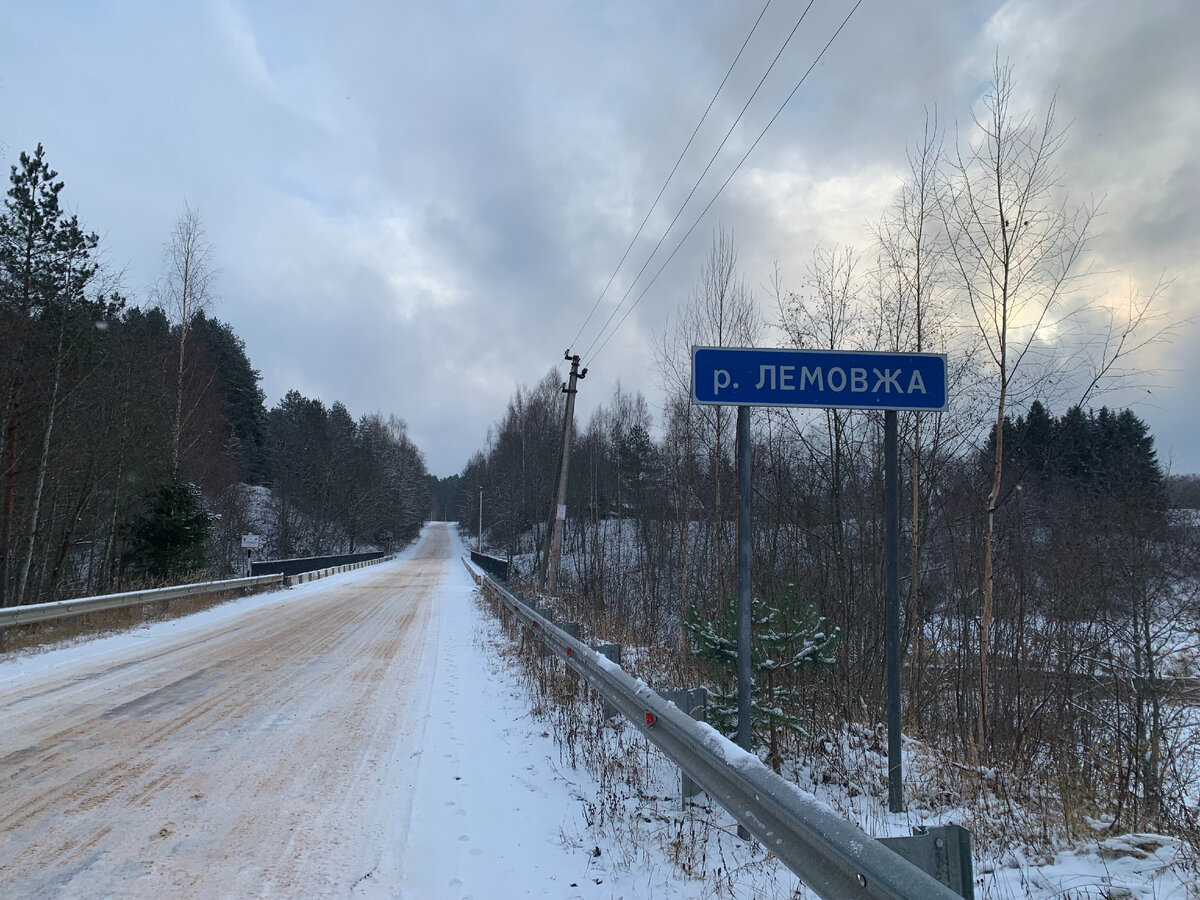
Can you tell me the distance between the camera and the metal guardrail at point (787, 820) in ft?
6.59

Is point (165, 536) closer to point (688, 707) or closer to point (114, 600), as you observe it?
point (114, 600)

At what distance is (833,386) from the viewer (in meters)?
4.39

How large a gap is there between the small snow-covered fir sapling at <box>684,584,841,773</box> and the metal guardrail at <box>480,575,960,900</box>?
4.37ft

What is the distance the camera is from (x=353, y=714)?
6922mm

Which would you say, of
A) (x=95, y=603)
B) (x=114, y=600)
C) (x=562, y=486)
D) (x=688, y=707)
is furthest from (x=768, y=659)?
(x=562, y=486)

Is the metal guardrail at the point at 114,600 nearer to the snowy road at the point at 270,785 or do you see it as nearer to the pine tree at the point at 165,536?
the snowy road at the point at 270,785

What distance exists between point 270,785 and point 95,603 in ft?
35.3

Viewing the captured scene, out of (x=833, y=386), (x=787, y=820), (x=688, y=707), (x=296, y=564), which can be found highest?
(x=833, y=386)

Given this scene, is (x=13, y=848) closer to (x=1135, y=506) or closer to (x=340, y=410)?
(x=1135, y=506)

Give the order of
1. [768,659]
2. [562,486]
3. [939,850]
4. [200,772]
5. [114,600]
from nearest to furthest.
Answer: [939,850] → [200,772] → [768,659] → [114,600] → [562,486]

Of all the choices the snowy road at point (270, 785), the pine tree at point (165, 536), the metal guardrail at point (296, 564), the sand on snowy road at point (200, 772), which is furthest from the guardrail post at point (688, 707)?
the metal guardrail at point (296, 564)

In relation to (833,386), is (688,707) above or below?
below

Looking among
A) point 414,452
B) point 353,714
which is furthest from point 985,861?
point 414,452

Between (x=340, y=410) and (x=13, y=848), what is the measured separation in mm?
91595
